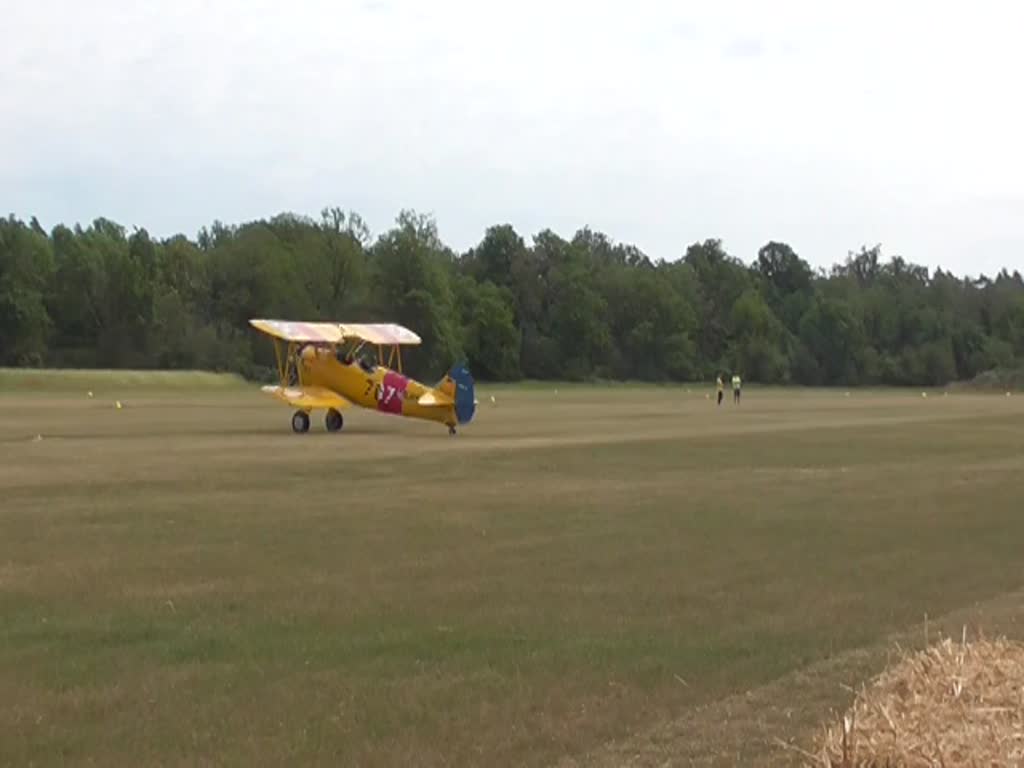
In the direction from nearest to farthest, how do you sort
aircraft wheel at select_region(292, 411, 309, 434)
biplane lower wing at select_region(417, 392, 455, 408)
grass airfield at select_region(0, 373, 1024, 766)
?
grass airfield at select_region(0, 373, 1024, 766) < biplane lower wing at select_region(417, 392, 455, 408) < aircraft wheel at select_region(292, 411, 309, 434)

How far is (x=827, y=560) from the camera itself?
12422mm

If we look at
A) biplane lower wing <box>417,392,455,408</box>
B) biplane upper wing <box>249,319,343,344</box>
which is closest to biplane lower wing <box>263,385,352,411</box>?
biplane upper wing <box>249,319,343,344</box>

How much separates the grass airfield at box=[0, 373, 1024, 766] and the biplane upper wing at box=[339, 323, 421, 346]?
15.2 m

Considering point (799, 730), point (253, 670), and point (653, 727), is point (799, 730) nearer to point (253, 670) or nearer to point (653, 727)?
point (653, 727)

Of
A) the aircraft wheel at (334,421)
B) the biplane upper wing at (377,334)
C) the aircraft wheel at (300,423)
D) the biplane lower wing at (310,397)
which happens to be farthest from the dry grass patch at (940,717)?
the biplane upper wing at (377,334)

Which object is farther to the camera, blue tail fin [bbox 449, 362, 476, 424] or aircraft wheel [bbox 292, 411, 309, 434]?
aircraft wheel [bbox 292, 411, 309, 434]

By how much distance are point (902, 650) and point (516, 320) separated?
122912 mm

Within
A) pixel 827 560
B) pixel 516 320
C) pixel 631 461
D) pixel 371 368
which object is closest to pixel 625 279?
pixel 516 320

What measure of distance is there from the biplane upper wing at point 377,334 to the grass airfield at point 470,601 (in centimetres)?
1522

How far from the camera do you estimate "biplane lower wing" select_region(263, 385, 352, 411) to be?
34.7 m

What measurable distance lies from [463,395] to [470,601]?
891 inches

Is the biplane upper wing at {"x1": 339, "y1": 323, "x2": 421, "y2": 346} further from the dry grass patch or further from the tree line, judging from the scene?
the tree line

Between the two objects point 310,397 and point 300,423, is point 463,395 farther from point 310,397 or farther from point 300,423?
point 310,397

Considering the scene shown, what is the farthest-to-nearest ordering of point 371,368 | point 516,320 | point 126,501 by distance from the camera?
point 516,320 < point 371,368 < point 126,501
